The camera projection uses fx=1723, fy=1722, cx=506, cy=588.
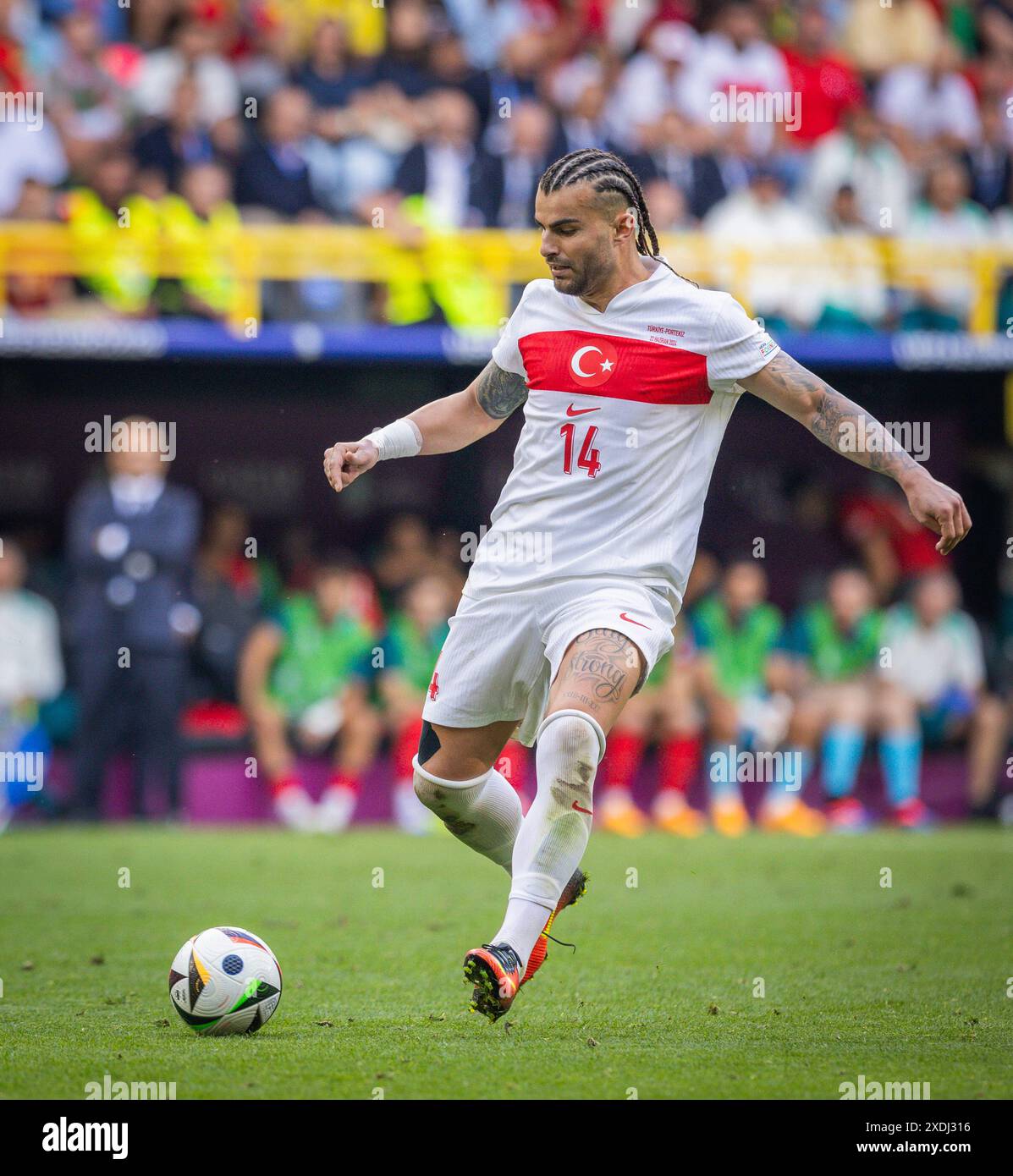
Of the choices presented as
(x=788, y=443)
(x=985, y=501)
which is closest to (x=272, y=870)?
(x=788, y=443)

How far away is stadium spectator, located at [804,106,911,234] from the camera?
560 inches

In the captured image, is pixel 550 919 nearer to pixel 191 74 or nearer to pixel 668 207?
pixel 668 207

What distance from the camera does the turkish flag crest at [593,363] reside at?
5.36 metres

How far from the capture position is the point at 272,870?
9.43 meters

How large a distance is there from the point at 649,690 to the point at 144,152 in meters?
5.59

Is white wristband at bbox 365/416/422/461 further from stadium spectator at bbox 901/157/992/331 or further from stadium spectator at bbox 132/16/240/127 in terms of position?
stadium spectator at bbox 132/16/240/127

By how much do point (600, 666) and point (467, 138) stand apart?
30.8 feet

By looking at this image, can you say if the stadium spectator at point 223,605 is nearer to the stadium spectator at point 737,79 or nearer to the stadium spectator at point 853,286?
the stadium spectator at point 853,286

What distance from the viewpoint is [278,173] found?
13195mm

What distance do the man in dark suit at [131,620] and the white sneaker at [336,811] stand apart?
3.66ft

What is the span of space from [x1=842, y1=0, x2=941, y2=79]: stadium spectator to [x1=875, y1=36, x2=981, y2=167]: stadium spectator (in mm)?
366

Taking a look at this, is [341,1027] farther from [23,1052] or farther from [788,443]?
[788,443]

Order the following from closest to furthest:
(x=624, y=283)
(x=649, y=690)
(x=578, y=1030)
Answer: (x=578, y=1030)
(x=624, y=283)
(x=649, y=690)

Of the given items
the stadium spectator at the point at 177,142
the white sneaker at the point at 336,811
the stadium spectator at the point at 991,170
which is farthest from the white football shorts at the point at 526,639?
the stadium spectator at the point at 991,170
